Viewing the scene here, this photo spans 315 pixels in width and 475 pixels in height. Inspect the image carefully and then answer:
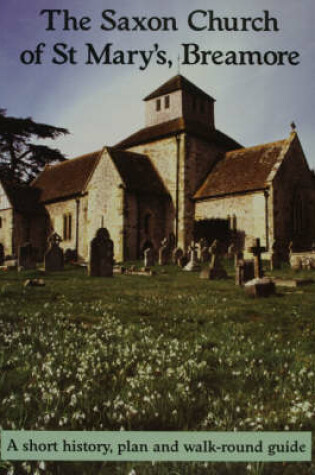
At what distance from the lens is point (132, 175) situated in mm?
29141

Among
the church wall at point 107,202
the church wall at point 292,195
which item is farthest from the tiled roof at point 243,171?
the church wall at point 107,202

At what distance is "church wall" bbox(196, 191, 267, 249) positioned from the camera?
25.2 m

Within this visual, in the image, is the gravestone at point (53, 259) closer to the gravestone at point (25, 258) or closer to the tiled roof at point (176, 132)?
the gravestone at point (25, 258)

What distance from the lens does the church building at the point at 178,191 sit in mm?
25969

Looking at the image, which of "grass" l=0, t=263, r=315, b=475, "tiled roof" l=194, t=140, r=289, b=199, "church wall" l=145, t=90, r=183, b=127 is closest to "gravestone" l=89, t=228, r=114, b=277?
"grass" l=0, t=263, r=315, b=475

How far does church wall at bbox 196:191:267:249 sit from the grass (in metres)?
18.5

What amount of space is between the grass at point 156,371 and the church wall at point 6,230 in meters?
28.7

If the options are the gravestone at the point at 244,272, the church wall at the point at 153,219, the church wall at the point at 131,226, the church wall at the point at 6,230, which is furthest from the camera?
the church wall at the point at 6,230

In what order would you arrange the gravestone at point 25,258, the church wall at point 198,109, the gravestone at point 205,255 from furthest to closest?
the church wall at point 198,109 → the gravestone at point 205,255 → the gravestone at point 25,258

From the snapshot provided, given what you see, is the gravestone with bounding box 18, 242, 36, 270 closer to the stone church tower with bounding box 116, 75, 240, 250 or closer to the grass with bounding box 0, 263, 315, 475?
the grass with bounding box 0, 263, 315, 475

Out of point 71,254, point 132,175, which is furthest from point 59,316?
point 132,175

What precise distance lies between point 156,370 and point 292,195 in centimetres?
2509

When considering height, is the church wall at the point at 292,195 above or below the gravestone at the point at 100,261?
above

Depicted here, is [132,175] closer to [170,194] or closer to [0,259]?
[170,194]
